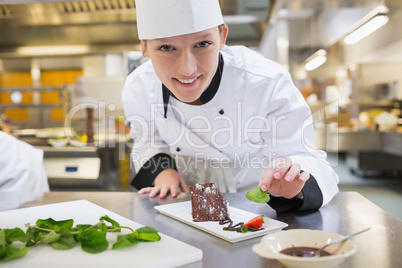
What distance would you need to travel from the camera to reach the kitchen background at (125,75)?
346cm

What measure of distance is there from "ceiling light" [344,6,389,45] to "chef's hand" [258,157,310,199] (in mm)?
3969

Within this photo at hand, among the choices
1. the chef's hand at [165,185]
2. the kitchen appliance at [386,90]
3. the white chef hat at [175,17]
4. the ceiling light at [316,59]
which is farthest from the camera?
the ceiling light at [316,59]

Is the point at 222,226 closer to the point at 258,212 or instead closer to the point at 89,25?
the point at 258,212

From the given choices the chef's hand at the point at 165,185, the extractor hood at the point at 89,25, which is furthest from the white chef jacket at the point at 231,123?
the extractor hood at the point at 89,25

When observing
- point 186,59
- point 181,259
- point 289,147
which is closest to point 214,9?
point 186,59

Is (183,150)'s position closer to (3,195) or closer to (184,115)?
(184,115)

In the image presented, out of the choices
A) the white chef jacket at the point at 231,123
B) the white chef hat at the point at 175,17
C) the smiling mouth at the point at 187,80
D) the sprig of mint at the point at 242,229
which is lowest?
the sprig of mint at the point at 242,229

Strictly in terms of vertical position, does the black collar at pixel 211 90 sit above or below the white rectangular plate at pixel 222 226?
above

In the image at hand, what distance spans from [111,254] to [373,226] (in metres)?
0.65

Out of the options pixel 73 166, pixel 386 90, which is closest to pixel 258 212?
pixel 73 166

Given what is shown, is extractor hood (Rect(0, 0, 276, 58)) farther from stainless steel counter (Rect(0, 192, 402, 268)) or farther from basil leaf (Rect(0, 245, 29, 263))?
basil leaf (Rect(0, 245, 29, 263))

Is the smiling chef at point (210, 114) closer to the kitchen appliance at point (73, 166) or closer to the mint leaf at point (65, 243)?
the mint leaf at point (65, 243)

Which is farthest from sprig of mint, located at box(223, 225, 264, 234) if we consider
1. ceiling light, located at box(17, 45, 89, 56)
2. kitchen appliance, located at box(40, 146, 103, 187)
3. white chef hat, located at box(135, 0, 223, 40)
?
ceiling light, located at box(17, 45, 89, 56)

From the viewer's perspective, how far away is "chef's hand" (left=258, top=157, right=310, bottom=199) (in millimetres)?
946
